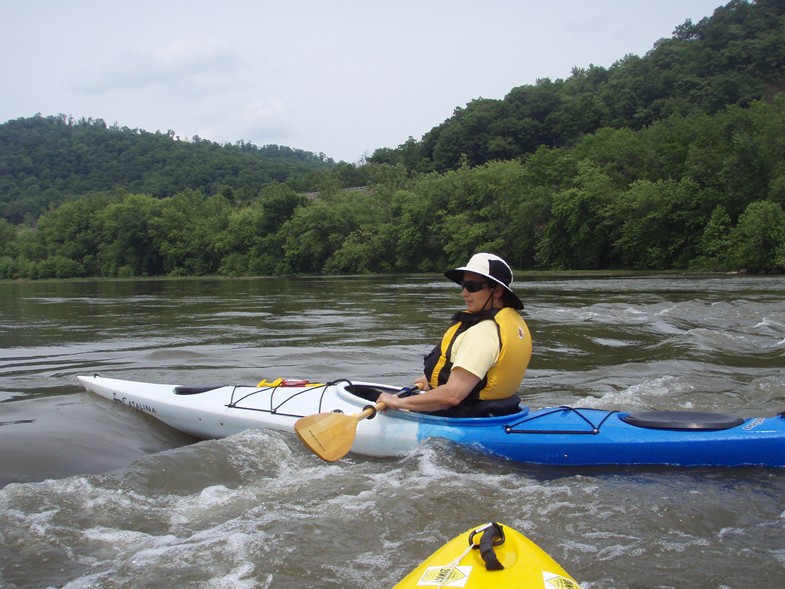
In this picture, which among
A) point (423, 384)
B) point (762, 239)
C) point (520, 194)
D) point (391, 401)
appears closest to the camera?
point (391, 401)

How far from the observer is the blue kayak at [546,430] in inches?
162

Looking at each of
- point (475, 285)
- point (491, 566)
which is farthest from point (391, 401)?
point (491, 566)

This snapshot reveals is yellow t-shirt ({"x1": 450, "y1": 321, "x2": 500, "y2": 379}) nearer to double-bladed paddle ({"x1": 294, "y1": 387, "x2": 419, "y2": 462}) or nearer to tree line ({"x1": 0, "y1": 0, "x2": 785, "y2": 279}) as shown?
double-bladed paddle ({"x1": 294, "y1": 387, "x2": 419, "y2": 462})

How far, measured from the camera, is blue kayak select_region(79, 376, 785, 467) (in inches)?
162

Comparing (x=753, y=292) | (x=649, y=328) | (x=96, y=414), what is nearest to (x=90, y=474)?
(x=96, y=414)

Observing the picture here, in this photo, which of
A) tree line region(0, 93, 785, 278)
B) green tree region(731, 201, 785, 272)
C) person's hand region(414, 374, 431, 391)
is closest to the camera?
person's hand region(414, 374, 431, 391)

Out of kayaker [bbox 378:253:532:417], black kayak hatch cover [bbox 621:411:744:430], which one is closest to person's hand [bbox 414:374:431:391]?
kayaker [bbox 378:253:532:417]

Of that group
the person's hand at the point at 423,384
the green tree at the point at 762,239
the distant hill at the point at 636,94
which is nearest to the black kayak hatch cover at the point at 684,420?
the person's hand at the point at 423,384

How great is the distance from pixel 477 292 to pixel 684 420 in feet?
5.01

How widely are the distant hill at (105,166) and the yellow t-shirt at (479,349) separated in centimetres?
9608

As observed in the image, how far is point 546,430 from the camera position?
444 cm

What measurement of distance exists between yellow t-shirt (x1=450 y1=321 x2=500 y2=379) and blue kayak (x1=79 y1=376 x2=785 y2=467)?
1.37ft

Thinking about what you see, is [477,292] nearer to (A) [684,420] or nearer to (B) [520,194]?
(A) [684,420]

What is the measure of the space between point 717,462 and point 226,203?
66.2 metres
